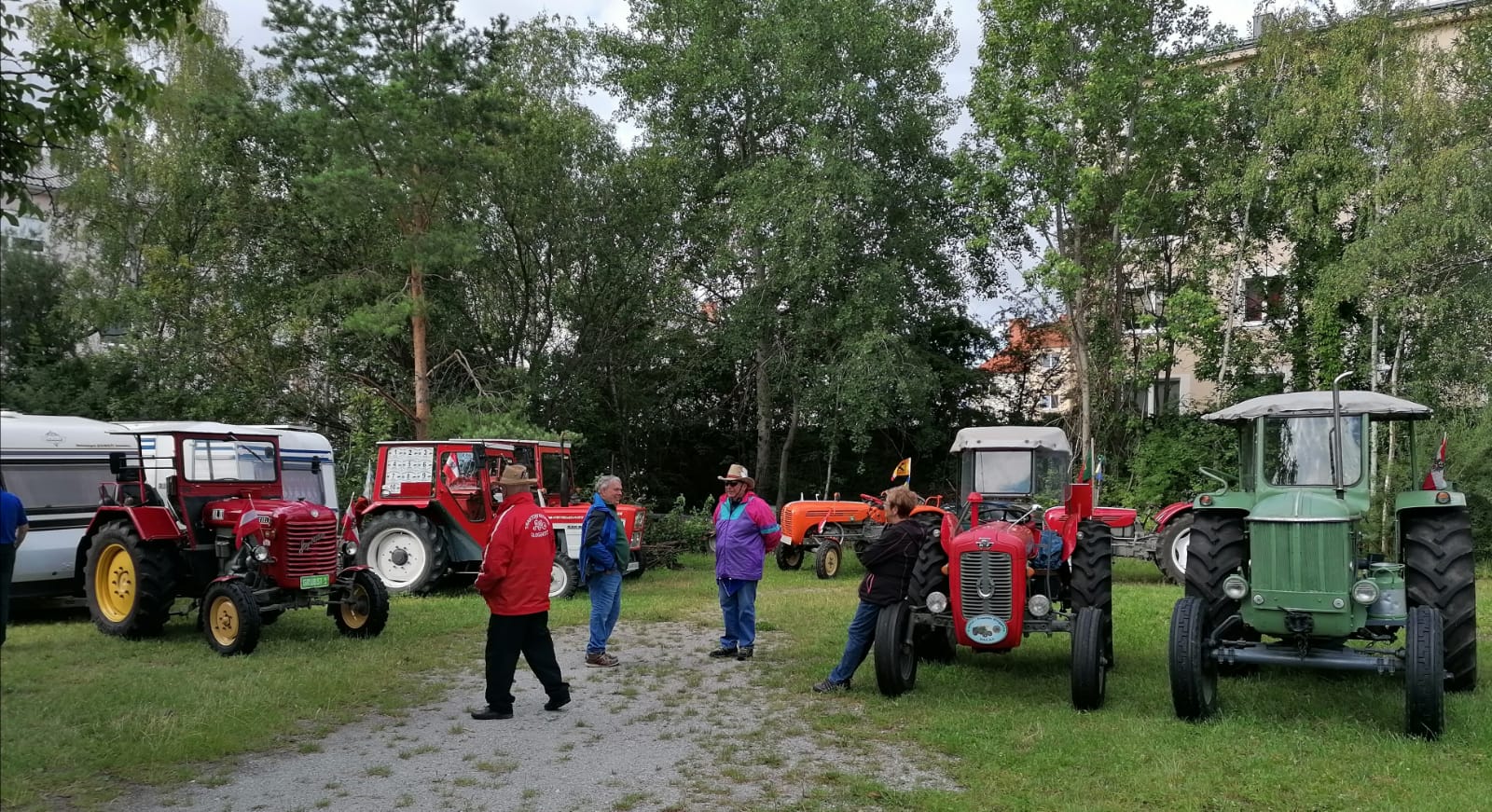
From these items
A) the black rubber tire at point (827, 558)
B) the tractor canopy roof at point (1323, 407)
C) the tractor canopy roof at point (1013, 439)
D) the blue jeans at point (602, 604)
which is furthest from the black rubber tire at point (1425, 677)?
the black rubber tire at point (827, 558)

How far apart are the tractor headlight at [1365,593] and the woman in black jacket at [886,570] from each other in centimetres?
267

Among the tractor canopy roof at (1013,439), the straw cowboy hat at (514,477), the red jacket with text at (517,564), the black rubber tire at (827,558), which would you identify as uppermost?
the tractor canopy roof at (1013,439)

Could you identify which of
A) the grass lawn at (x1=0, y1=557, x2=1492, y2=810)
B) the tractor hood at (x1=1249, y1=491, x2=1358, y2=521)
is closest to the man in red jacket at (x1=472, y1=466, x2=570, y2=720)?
the grass lawn at (x1=0, y1=557, x2=1492, y2=810)

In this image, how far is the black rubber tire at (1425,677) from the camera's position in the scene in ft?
Result: 19.4

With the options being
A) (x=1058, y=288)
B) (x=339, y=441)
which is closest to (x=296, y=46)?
(x=339, y=441)

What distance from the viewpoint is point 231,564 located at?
8695 mm

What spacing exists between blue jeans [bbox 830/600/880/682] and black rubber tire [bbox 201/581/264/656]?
4494 mm

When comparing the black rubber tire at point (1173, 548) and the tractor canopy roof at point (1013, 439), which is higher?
the tractor canopy roof at point (1013, 439)

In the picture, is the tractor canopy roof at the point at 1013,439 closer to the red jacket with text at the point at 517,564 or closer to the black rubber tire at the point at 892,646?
the black rubber tire at the point at 892,646

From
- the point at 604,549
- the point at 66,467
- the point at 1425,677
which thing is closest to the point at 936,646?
the point at 604,549

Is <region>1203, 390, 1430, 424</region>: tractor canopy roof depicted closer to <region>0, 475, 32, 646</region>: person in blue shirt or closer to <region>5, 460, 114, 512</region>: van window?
<region>5, 460, 114, 512</region>: van window

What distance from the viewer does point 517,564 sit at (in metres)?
6.53

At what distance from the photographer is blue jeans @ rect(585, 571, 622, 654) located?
8164 mm

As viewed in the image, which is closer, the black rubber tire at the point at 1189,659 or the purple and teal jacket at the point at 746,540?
the black rubber tire at the point at 1189,659
